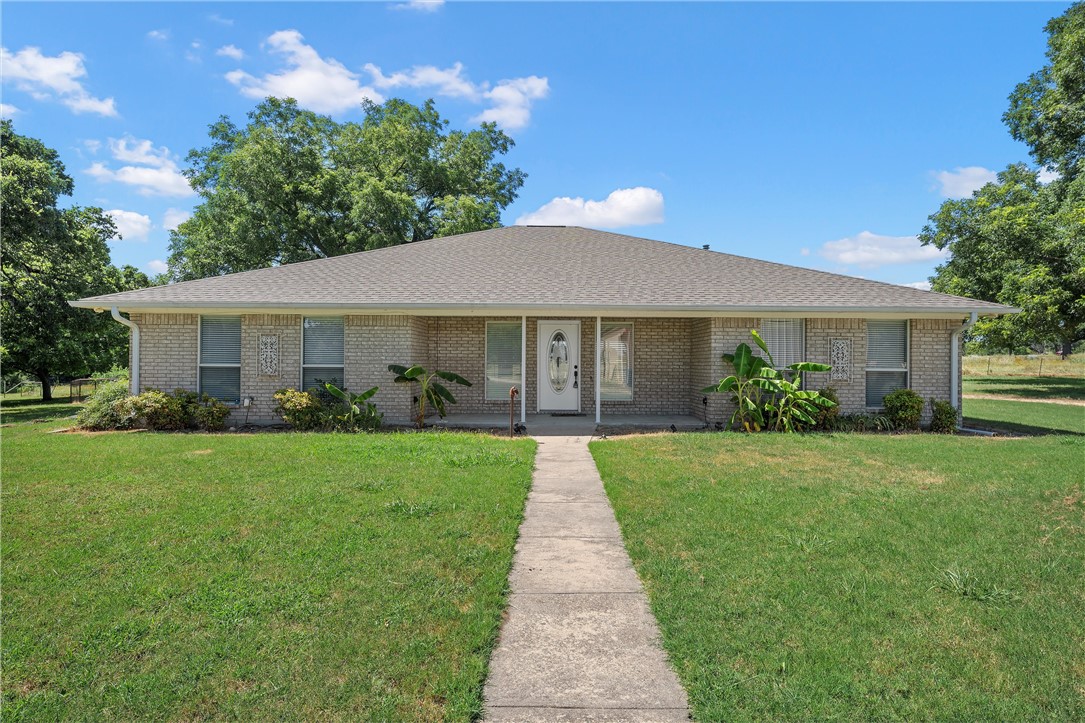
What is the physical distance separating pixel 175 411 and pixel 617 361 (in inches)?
382

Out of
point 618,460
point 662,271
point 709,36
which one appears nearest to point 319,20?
point 709,36

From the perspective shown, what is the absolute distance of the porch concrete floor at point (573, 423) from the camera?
12.2 metres

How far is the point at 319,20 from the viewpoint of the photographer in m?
12.0

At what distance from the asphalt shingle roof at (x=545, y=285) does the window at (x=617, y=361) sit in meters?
1.45

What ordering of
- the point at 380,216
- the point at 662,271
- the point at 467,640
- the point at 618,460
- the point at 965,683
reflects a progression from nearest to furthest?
1. the point at 965,683
2. the point at 467,640
3. the point at 618,460
4. the point at 662,271
5. the point at 380,216

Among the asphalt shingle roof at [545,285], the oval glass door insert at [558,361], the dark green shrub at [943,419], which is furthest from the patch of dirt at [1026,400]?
the oval glass door insert at [558,361]

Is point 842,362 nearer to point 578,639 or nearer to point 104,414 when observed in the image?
point 578,639

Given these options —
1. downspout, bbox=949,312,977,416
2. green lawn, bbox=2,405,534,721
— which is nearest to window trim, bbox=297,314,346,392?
green lawn, bbox=2,405,534,721

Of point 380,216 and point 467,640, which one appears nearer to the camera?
point 467,640

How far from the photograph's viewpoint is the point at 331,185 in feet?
87.5

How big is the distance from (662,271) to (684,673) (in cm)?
1204

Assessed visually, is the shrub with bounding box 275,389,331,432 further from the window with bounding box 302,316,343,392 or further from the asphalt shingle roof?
the asphalt shingle roof

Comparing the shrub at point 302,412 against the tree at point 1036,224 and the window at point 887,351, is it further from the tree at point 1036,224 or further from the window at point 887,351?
the tree at point 1036,224

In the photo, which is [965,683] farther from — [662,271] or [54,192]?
[54,192]
